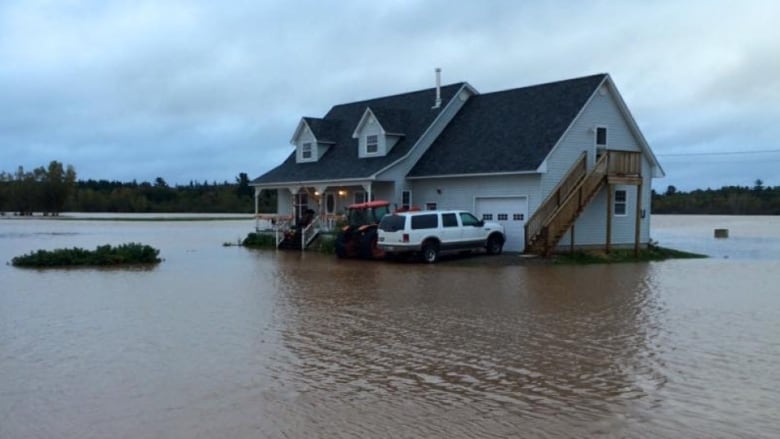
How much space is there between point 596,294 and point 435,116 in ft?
59.8

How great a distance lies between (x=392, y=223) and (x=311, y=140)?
1391 cm

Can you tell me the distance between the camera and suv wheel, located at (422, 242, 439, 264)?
26531mm

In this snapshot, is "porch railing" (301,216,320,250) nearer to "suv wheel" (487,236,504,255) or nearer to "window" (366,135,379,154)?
"window" (366,135,379,154)

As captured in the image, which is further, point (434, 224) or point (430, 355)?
point (434, 224)

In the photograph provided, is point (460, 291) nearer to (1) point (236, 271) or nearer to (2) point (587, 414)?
(1) point (236, 271)

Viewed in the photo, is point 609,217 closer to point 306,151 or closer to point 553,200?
point 553,200

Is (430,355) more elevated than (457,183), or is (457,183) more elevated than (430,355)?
(457,183)

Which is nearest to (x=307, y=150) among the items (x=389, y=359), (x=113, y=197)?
(x=389, y=359)

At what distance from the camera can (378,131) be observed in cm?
3500

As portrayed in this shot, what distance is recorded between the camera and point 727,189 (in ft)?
439

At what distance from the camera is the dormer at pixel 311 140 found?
39.1 m

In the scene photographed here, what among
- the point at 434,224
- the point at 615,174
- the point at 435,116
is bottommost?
the point at 434,224

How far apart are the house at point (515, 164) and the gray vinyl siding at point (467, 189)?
43mm

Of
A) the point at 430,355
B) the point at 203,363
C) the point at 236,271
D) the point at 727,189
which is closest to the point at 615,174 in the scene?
the point at 236,271
